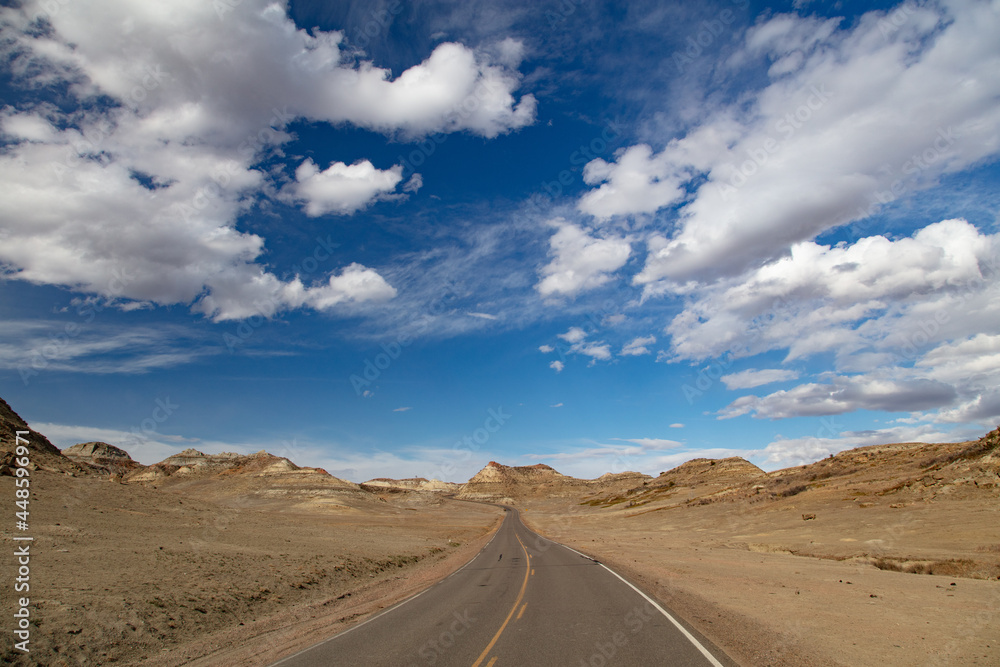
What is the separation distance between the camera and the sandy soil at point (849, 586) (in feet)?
33.7

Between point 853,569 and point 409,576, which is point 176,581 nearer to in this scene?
point 409,576

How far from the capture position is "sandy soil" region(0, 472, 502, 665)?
11.7 meters

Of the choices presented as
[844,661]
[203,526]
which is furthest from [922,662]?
[203,526]

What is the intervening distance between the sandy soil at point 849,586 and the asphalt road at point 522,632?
4.17 feet

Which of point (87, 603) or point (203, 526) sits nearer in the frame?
point (87, 603)

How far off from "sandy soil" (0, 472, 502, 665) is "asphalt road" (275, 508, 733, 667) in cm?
164

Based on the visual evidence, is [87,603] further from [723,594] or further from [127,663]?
[723,594]

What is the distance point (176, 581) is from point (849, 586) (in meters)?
25.5

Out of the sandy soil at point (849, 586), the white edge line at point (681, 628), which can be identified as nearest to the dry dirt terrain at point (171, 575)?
the white edge line at point (681, 628)

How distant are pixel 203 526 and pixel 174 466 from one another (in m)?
157

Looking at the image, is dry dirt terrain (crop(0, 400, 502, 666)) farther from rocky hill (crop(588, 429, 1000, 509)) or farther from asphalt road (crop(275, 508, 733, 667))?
rocky hill (crop(588, 429, 1000, 509))

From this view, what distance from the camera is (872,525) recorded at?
38.1 metres

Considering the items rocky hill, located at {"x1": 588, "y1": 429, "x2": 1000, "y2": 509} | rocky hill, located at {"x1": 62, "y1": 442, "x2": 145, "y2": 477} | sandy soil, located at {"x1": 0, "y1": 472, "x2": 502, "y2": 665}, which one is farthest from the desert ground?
rocky hill, located at {"x1": 62, "y1": 442, "x2": 145, "y2": 477}

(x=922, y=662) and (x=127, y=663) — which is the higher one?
(x=922, y=662)
